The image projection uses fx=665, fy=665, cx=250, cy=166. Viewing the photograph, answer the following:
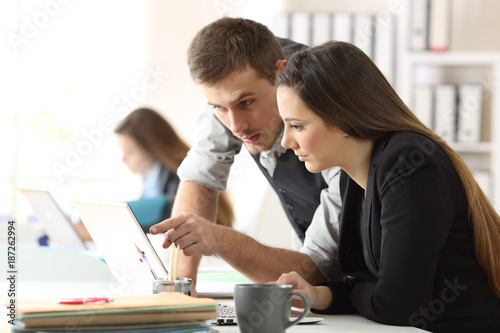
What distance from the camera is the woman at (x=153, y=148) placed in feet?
10.0

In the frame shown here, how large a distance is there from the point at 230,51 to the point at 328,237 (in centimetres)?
46

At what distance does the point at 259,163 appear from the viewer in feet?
5.71

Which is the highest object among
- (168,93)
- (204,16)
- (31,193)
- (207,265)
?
(204,16)

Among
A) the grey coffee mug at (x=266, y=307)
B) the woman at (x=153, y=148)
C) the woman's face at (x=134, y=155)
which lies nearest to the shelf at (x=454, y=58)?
the woman at (x=153, y=148)

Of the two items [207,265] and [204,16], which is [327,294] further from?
[204,16]

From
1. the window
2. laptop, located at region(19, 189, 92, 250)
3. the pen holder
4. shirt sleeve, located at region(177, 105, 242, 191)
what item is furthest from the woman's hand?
the window

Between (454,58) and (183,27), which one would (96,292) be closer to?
(454,58)

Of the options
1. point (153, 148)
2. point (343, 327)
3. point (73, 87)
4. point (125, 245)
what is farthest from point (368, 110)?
point (73, 87)

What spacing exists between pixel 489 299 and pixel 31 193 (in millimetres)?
1492

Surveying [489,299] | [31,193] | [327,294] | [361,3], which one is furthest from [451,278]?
[361,3]

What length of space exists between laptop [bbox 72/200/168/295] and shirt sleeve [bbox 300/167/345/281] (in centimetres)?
39

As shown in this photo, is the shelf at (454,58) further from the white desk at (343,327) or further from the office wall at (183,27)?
the white desk at (343,327)

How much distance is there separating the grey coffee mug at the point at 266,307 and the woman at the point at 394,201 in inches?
10.4

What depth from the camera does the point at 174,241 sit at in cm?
122
